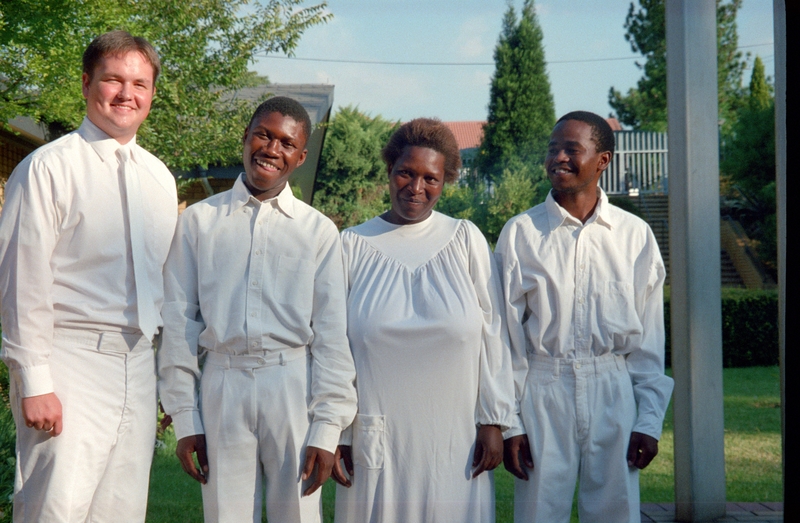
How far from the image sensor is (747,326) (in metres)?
8.87

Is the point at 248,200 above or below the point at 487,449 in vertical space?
above

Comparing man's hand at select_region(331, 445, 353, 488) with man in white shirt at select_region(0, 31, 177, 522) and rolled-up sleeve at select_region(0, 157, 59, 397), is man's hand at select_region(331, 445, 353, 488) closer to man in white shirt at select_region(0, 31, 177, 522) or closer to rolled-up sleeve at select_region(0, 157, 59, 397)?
man in white shirt at select_region(0, 31, 177, 522)

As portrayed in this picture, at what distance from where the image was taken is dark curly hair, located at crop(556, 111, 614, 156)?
2.83 metres

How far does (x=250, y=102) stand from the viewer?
729 cm

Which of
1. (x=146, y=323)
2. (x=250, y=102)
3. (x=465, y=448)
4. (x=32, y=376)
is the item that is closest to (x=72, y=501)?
(x=32, y=376)

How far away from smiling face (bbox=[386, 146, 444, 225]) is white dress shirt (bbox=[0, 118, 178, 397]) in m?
0.83

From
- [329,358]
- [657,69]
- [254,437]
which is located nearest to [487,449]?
[329,358]

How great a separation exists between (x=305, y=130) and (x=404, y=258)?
57 cm

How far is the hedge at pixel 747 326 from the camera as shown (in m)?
8.75

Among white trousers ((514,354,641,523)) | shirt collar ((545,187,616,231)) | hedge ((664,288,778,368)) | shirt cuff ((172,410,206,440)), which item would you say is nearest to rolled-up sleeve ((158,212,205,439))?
shirt cuff ((172,410,206,440))

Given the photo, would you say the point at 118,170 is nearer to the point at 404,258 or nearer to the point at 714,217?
the point at 404,258

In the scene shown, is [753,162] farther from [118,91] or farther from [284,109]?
[118,91]

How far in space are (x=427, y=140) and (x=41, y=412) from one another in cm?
156

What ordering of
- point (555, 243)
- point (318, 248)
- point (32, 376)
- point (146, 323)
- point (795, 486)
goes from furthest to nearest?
point (555, 243) < point (318, 248) < point (146, 323) < point (32, 376) < point (795, 486)
